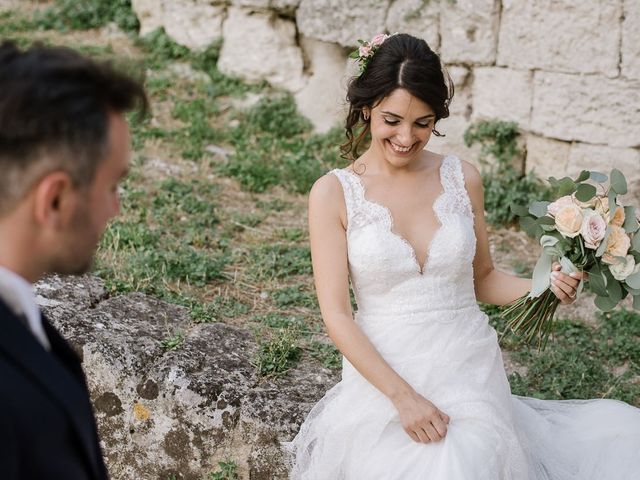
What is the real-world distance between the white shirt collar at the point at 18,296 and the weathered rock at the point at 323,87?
5.45 m

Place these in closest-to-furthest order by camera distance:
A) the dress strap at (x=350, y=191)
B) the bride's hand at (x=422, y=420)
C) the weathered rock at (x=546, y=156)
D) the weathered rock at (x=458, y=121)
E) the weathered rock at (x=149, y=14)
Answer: the bride's hand at (x=422, y=420)
the dress strap at (x=350, y=191)
the weathered rock at (x=546, y=156)
the weathered rock at (x=458, y=121)
the weathered rock at (x=149, y=14)

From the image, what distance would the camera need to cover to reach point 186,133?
22.4 ft

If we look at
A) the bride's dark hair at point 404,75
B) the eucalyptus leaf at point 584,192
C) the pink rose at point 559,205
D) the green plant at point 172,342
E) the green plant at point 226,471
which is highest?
the bride's dark hair at point 404,75

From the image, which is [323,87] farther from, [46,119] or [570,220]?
[46,119]

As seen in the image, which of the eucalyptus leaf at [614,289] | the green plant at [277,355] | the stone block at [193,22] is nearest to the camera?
the eucalyptus leaf at [614,289]

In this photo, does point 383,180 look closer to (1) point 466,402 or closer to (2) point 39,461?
(1) point 466,402

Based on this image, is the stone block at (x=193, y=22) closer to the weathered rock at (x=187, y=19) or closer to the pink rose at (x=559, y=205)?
the weathered rock at (x=187, y=19)

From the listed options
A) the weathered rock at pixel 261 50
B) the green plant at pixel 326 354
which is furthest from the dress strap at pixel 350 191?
the weathered rock at pixel 261 50

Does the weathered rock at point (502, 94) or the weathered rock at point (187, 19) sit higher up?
the weathered rock at point (187, 19)

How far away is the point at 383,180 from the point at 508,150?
116 inches

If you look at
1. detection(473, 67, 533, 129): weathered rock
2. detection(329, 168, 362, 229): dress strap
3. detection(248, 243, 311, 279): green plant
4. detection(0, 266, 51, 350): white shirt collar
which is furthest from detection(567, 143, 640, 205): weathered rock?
detection(0, 266, 51, 350): white shirt collar

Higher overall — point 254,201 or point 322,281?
point 322,281

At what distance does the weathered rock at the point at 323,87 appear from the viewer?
698 centimetres

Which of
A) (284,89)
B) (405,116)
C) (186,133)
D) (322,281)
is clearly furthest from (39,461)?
(284,89)
